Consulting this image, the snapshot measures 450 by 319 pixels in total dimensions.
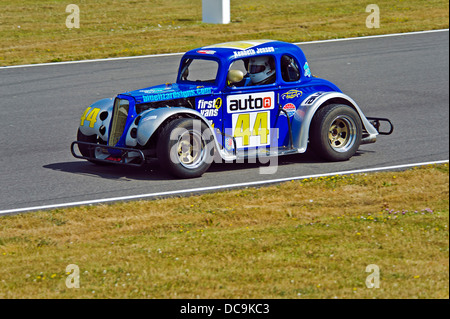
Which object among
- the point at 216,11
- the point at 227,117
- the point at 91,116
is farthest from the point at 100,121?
the point at 216,11

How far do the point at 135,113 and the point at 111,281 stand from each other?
13.2ft

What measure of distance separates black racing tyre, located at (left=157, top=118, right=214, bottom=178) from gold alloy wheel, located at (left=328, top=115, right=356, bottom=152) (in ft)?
6.21

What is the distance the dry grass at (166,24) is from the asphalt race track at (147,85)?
133 centimetres

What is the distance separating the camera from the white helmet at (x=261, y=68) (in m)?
10.4

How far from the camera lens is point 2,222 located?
8.16 m

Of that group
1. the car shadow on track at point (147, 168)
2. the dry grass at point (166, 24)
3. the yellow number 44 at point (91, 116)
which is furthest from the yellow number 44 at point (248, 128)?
the dry grass at point (166, 24)

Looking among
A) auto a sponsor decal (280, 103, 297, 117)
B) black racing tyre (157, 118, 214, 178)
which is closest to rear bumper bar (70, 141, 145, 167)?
black racing tyre (157, 118, 214, 178)

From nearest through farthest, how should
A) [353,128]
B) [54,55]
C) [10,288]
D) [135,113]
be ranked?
[10,288]
[135,113]
[353,128]
[54,55]

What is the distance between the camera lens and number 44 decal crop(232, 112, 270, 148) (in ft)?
33.5

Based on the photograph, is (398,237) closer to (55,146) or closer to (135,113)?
(135,113)

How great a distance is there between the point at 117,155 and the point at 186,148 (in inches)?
37.4

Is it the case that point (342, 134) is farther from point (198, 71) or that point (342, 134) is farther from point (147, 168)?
point (147, 168)
